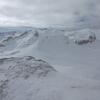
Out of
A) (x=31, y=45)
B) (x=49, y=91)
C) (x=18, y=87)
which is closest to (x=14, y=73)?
(x=18, y=87)

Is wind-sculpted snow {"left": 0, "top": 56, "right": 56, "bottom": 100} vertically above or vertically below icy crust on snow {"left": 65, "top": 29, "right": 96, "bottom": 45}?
above

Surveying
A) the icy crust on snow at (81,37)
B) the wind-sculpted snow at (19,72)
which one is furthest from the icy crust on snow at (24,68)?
the icy crust on snow at (81,37)

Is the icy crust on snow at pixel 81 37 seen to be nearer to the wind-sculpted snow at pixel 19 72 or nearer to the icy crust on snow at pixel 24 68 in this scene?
the icy crust on snow at pixel 24 68

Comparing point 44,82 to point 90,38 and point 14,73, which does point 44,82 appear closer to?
point 14,73

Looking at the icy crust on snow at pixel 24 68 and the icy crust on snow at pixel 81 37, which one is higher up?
the icy crust on snow at pixel 24 68

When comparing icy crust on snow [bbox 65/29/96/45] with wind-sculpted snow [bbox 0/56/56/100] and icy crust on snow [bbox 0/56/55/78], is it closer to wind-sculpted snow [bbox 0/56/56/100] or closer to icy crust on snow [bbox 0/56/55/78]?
icy crust on snow [bbox 0/56/55/78]

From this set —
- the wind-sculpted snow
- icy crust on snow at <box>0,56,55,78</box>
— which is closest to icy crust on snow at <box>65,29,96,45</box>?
icy crust on snow at <box>0,56,55,78</box>

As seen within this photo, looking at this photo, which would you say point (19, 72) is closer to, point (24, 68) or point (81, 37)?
point (24, 68)

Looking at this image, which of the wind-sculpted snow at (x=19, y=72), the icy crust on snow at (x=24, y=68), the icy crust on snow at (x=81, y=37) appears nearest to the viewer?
the wind-sculpted snow at (x=19, y=72)

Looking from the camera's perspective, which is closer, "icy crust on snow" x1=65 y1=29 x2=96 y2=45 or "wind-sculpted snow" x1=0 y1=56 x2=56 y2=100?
"wind-sculpted snow" x1=0 y1=56 x2=56 y2=100

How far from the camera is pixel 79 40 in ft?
157

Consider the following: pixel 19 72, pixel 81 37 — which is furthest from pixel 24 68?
pixel 81 37

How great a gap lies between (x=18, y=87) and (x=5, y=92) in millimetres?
670

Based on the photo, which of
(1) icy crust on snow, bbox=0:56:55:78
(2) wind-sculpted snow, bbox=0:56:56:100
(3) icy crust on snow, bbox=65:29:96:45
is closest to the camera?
(2) wind-sculpted snow, bbox=0:56:56:100
